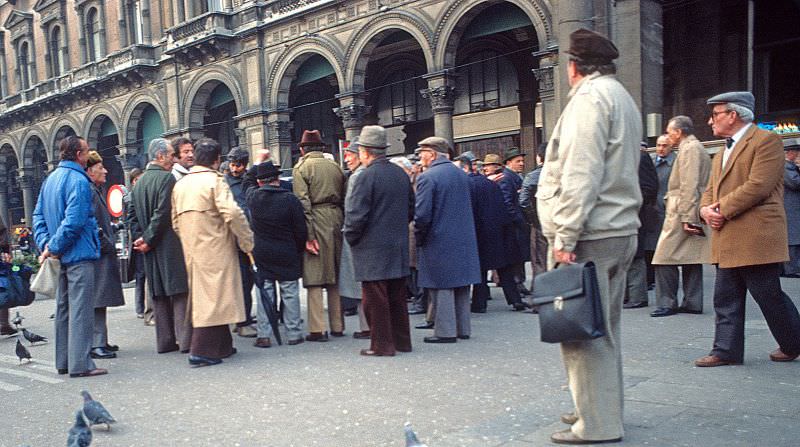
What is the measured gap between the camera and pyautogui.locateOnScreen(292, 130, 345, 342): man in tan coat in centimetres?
662

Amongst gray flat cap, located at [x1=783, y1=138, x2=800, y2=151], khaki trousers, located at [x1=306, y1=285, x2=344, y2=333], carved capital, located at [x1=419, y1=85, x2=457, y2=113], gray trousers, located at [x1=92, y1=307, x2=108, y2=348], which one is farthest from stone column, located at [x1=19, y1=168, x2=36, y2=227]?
gray flat cap, located at [x1=783, y1=138, x2=800, y2=151]

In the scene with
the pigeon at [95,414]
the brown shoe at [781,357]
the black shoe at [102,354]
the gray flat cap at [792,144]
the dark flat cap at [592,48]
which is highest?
the dark flat cap at [592,48]

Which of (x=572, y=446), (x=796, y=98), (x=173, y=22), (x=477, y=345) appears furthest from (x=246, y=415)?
(x=173, y=22)

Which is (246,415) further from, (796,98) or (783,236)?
(796,98)

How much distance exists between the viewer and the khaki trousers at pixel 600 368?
3301mm

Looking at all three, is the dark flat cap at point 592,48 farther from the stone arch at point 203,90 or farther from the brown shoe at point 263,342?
the stone arch at point 203,90

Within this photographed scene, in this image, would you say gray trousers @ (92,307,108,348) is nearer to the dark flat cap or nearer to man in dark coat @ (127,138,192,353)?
man in dark coat @ (127,138,192,353)

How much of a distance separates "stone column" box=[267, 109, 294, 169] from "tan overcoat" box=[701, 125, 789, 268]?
16983mm

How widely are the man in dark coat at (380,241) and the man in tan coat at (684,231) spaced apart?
2.76m

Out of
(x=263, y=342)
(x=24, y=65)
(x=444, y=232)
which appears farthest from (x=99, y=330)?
(x=24, y=65)

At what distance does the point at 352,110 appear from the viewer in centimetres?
1855

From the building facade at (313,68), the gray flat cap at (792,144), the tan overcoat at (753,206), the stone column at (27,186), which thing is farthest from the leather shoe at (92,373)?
the stone column at (27,186)

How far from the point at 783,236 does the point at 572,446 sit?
238 centimetres

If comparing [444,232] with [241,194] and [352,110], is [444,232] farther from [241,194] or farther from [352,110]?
[352,110]
